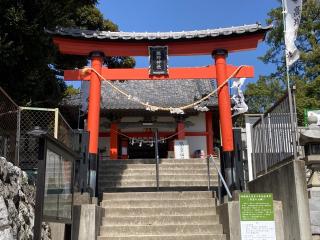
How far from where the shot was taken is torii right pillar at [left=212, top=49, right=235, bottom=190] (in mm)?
8919

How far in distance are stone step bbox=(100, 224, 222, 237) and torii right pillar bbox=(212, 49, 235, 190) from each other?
1.22 m

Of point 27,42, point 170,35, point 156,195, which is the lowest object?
point 156,195

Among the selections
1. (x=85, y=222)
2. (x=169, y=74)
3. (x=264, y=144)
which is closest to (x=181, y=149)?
(x=169, y=74)

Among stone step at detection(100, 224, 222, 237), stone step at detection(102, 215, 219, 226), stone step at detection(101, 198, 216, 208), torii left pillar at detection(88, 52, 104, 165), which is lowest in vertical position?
stone step at detection(100, 224, 222, 237)

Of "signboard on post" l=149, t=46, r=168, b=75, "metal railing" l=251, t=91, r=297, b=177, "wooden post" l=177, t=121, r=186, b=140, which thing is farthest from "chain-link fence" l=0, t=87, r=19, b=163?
"wooden post" l=177, t=121, r=186, b=140

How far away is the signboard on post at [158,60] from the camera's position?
32.5 feet

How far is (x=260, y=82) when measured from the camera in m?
24.7

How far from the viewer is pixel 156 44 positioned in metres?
10.1

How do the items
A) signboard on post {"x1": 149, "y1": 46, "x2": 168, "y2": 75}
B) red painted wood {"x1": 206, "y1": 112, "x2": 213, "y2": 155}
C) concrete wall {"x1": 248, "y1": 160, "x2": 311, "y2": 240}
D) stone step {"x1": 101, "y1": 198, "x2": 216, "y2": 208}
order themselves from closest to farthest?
concrete wall {"x1": 248, "y1": 160, "x2": 311, "y2": 240}, stone step {"x1": 101, "y1": 198, "x2": 216, "y2": 208}, signboard on post {"x1": 149, "y1": 46, "x2": 168, "y2": 75}, red painted wood {"x1": 206, "y1": 112, "x2": 213, "y2": 155}

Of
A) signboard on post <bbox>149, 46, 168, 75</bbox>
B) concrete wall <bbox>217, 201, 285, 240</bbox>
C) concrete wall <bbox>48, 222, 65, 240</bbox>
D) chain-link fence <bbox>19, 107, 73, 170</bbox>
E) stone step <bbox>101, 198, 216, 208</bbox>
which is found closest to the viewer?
concrete wall <bbox>48, 222, 65, 240</bbox>

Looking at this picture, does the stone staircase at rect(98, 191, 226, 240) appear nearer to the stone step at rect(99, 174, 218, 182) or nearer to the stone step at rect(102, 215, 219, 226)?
the stone step at rect(102, 215, 219, 226)

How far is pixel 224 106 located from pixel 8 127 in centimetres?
473

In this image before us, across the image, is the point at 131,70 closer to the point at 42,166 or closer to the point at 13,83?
the point at 13,83

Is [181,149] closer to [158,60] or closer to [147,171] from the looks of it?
[147,171]
